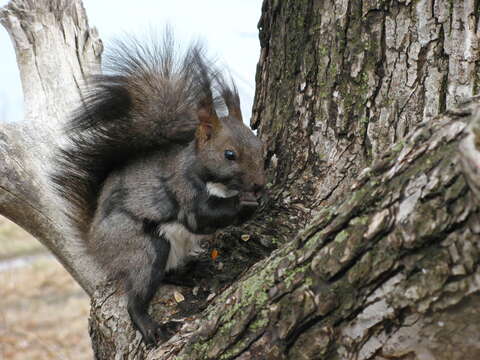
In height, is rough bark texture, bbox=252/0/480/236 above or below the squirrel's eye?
above

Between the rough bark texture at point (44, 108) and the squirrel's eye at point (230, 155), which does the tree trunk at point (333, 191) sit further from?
the squirrel's eye at point (230, 155)

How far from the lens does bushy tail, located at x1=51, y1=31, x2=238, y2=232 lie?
247cm

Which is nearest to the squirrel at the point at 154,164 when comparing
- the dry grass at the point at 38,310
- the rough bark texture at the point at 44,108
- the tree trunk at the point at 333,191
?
the tree trunk at the point at 333,191

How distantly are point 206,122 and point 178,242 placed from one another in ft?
1.63

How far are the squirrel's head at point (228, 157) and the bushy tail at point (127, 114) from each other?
0.39 feet

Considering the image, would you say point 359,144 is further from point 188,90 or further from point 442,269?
point 442,269

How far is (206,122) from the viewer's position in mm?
2498

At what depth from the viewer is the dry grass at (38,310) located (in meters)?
5.79

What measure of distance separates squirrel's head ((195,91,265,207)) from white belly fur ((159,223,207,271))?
0.20 meters

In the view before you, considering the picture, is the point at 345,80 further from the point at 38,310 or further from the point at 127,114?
the point at 38,310

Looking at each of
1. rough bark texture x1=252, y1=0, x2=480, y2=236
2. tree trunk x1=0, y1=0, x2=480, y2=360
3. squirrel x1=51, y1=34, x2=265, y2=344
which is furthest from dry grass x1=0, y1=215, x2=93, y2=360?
rough bark texture x1=252, y1=0, x2=480, y2=236

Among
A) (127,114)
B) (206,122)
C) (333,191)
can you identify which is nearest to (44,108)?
(127,114)

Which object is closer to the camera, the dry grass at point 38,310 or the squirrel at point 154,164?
the squirrel at point 154,164

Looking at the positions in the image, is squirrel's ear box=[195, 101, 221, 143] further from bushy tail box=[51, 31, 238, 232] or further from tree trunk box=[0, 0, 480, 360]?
tree trunk box=[0, 0, 480, 360]
